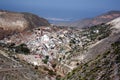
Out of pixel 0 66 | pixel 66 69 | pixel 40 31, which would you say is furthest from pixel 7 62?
pixel 40 31

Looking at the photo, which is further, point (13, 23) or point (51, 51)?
point (13, 23)

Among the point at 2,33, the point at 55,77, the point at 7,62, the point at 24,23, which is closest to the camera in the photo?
the point at 7,62

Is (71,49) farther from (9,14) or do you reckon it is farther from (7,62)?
(9,14)

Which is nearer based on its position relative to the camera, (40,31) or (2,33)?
(40,31)

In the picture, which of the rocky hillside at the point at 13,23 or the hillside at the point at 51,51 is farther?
the rocky hillside at the point at 13,23

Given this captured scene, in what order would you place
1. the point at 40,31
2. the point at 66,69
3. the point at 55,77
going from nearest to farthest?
the point at 55,77 → the point at 66,69 → the point at 40,31

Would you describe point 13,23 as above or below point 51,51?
above

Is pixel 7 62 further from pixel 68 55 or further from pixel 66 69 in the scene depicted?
pixel 68 55

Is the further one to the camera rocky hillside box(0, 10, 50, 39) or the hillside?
rocky hillside box(0, 10, 50, 39)

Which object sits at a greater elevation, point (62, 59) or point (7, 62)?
point (7, 62)

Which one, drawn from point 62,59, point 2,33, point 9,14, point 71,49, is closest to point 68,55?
point 62,59
